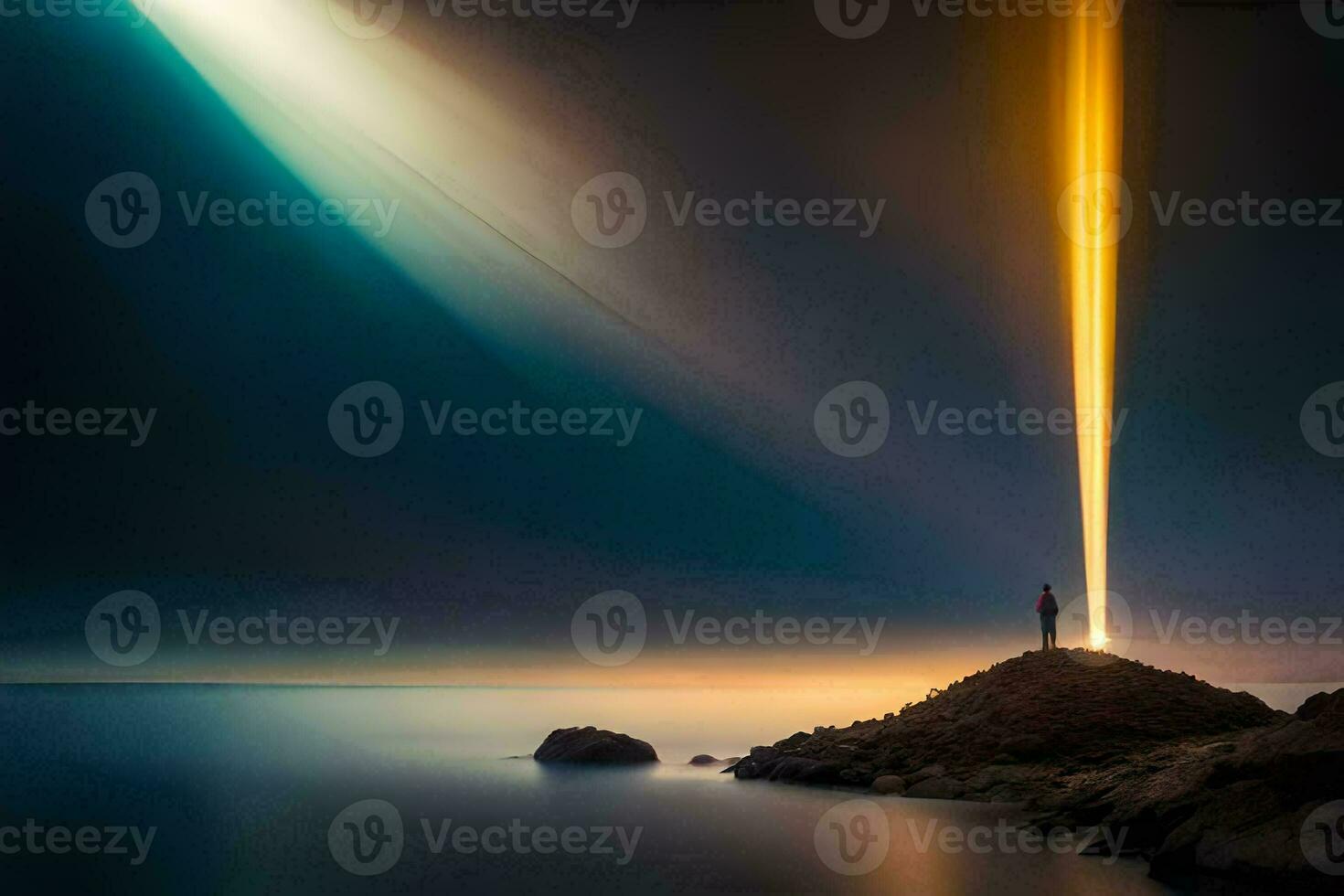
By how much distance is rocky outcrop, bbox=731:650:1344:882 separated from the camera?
1894cm

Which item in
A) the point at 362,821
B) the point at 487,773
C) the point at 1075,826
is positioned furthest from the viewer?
the point at 487,773

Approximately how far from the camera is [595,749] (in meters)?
39.2

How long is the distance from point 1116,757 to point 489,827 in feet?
47.7

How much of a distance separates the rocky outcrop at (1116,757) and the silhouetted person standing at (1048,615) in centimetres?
96

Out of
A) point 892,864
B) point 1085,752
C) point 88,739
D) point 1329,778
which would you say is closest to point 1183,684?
point 1085,752

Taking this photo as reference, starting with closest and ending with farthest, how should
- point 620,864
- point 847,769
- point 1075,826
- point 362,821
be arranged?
point 620,864
point 1075,826
point 362,821
point 847,769

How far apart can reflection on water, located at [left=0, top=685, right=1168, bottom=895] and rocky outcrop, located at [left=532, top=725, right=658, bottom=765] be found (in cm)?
101

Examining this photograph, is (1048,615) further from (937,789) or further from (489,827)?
(489,827)

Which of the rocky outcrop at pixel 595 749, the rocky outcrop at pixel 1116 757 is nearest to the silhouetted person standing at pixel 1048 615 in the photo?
the rocky outcrop at pixel 1116 757

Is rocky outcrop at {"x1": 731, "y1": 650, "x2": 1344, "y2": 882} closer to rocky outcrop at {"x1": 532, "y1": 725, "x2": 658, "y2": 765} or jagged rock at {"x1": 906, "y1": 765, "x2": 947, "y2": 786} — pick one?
jagged rock at {"x1": 906, "y1": 765, "x2": 947, "y2": 786}

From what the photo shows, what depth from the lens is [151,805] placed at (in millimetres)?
29844

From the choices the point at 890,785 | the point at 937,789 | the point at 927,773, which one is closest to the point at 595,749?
the point at 890,785

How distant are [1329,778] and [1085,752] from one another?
10936 millimetres

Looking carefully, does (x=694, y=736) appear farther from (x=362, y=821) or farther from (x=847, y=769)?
(x=362, y=821)
